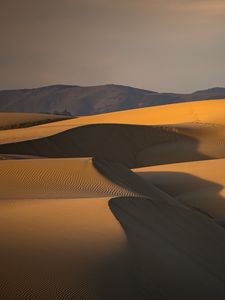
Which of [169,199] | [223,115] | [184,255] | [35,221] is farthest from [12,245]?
[223,115]

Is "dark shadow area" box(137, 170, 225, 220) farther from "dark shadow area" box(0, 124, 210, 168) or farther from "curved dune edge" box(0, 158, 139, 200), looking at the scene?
"dark shadow area" box(0, 124, 210, 168)

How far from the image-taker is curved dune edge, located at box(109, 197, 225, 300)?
620cm

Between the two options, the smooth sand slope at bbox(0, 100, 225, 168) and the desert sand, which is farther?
the smooth sand slope at bbox(0, 100, 225, 168)

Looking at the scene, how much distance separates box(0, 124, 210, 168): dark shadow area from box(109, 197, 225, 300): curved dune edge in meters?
13.6

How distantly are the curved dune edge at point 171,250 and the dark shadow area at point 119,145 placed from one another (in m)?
13.6

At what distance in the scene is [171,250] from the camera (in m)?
7.46

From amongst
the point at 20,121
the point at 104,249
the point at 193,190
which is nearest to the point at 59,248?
the point at 104,249

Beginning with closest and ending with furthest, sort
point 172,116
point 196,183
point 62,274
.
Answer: point 62,274 → point 196,183 → point 172,116

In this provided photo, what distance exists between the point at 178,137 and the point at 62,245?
76.6 ft

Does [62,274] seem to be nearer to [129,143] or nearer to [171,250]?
[171,250]

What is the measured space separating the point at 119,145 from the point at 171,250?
20275 millimetres

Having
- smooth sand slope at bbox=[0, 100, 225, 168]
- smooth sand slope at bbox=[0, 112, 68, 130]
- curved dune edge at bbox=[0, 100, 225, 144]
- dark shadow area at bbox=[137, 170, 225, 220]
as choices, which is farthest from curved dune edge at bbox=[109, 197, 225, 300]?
smooth sand slope at bbox=[0, 112, 68, 130]

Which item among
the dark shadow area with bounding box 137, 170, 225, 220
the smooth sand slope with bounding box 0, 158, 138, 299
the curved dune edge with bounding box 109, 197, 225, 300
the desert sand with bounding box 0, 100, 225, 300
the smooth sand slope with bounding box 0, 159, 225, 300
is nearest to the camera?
the smooth sand slope with bounding box 0, 158, 138, 299

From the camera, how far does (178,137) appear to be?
29500 millimetres
